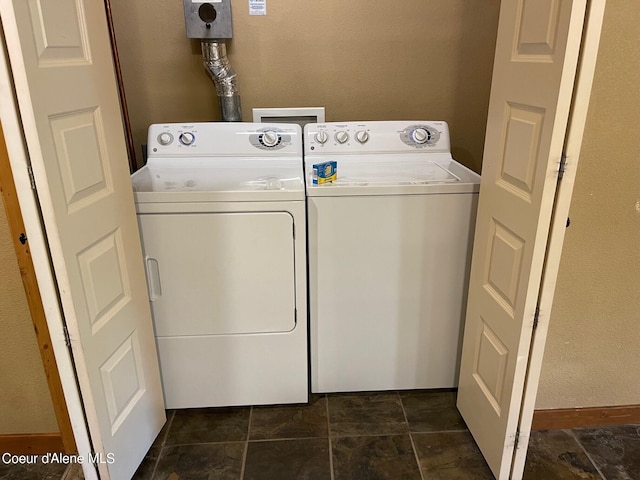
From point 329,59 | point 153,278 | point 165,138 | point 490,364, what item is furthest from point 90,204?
point 329,59

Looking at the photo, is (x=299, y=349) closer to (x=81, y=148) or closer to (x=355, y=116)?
(x=81, y=148)

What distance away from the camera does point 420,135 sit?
2.13 m

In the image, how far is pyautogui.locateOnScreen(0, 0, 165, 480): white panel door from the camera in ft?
3.50

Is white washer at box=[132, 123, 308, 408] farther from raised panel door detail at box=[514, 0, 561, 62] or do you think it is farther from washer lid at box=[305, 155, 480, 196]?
raised panel door detail at box=[514, 0, 561, 62]

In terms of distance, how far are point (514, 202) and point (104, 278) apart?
48.0 inches

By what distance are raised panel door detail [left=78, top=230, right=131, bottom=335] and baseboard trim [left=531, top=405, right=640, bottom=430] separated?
5.24 ft

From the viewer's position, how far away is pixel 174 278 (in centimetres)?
175

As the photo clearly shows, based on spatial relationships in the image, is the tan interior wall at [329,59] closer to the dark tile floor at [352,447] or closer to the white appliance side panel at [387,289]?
the white appliance side panel at [387,289]

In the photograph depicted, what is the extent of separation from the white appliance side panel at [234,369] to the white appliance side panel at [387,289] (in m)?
0.10

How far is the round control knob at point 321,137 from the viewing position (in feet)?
6.93

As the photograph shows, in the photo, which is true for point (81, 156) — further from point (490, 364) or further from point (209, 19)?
point (490, 364)

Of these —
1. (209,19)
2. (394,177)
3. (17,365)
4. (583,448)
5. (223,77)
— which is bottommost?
(583,448)

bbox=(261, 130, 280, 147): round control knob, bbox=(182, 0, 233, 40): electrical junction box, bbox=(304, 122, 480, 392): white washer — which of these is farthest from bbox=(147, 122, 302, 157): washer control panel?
bbox=(182, 0, 233, 40): electrical junction box

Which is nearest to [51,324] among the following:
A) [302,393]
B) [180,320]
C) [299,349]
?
[180,320]
